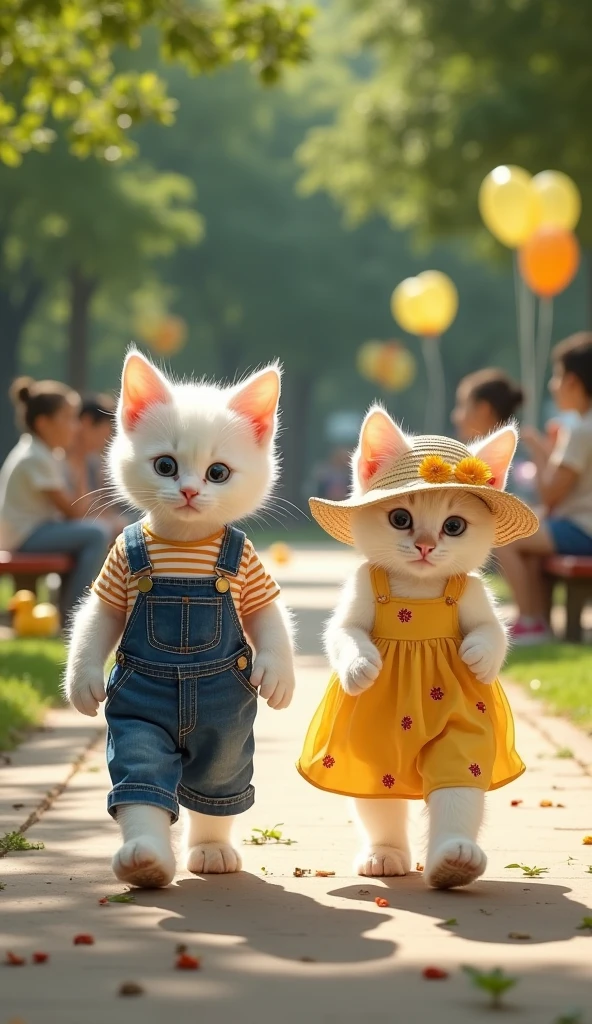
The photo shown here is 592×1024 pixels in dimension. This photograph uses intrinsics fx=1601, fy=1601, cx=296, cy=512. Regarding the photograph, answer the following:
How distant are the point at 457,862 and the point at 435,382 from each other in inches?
1917

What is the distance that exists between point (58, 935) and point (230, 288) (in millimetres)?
42016

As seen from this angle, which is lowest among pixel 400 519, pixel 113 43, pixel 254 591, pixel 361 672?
pixel 361 672

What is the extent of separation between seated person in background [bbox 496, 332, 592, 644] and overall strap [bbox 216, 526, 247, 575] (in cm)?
633

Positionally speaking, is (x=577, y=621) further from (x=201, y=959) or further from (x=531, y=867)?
(x=201, y=959)

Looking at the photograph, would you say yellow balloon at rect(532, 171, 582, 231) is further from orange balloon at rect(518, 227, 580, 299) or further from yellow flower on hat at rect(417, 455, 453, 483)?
yellow flower on hat at rect(417, 455, 453, 483)

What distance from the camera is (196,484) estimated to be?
4570 millimetres

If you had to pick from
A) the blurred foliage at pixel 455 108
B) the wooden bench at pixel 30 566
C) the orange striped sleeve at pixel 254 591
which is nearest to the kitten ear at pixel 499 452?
the orange striped sleeve at pixel 254 591

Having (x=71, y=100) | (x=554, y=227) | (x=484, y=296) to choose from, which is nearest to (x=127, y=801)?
(x=71, y=100)

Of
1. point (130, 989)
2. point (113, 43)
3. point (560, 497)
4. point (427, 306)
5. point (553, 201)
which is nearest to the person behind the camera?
point (130, 989)

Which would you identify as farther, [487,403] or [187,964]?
[487,403]

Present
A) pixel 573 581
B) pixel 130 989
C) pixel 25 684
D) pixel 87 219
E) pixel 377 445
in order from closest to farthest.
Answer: pixel 130 989
pixel 377 445
pixel 25 684
pixel 573 581
pixel 87 219

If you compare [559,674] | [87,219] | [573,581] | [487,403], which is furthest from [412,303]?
[559,674]

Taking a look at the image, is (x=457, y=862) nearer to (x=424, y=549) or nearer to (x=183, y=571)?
(x=424, y=549)

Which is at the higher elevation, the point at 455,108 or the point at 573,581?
the point at 455,108
